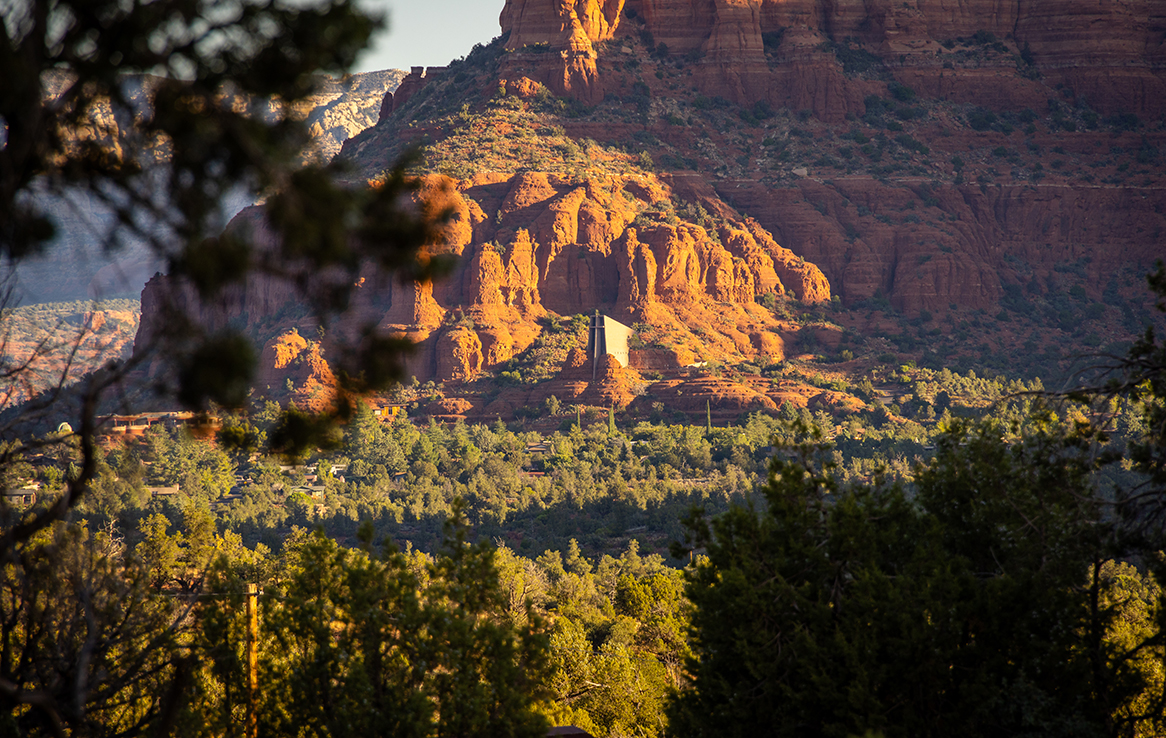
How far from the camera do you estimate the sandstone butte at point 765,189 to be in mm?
95938

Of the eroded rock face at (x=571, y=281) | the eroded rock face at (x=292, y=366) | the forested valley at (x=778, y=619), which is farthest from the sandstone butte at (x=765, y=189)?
the forested valley at (x=778, y=619)

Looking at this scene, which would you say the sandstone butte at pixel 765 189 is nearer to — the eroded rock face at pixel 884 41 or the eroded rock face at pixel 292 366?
the eroded rock face at pixel 884 41

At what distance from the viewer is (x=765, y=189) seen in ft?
360

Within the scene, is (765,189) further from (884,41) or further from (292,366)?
(292,366)

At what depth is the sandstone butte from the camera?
95938 mm

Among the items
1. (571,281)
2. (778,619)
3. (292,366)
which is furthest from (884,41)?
(778,619)

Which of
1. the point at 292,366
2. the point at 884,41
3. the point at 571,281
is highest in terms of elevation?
the point at 884,41

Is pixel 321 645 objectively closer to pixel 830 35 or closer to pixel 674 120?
pixel 674 120

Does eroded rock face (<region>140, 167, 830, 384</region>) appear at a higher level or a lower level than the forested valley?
higher

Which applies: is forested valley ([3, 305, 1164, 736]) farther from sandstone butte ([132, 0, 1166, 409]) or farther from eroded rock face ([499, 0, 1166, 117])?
eroded rock face ([499, 0, 1166, 117])

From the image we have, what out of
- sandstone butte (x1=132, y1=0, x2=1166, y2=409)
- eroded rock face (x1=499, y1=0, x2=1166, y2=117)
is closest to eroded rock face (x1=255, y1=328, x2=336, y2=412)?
sandstone butte (x1=132, y1=0, x2=1166, y2=409)

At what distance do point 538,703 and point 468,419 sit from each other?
72609 millimetres

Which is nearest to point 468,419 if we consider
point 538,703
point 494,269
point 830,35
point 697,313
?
point 494,269

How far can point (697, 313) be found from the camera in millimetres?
96625
